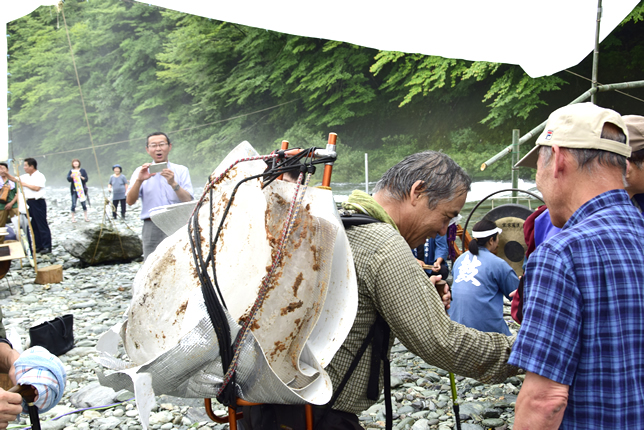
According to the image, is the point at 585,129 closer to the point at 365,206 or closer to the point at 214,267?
the point at 365,206

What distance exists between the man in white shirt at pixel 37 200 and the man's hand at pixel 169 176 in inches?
232

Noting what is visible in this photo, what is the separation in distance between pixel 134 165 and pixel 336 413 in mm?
22996

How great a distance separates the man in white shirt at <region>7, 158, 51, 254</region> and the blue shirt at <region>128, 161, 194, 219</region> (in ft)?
18.0

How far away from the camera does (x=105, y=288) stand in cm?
797

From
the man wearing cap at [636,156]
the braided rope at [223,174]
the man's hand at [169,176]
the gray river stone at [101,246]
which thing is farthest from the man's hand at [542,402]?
the gray river stone at [101,246]

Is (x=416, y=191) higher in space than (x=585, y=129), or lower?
lower

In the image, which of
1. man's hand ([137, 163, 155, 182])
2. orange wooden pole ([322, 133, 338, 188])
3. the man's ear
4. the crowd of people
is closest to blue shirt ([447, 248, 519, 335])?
the crowd of people

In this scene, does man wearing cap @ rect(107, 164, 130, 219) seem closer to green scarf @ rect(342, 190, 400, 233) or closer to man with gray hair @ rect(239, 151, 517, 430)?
green scarf @ rect(342, 190, 400, 233)

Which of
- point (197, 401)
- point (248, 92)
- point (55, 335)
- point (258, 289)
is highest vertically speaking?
point (248, 92)

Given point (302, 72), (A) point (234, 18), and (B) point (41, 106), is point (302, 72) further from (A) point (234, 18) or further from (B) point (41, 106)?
(B) point (41, 106)

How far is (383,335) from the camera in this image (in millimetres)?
1515

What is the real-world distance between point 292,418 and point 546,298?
83 cm

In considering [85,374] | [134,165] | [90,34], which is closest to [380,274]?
[85,374]

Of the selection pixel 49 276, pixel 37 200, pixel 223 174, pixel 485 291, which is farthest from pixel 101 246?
pixel 223 174
